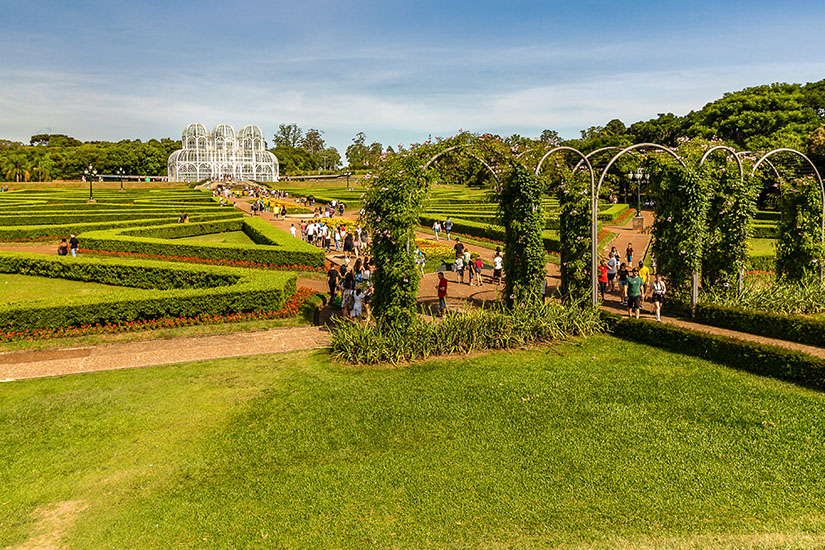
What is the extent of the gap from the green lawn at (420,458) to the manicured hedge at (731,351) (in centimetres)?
39

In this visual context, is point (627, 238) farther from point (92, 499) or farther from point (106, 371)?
point (92, 499)

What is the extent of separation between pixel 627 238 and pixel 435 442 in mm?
27600

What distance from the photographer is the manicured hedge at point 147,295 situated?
1272 centimetres

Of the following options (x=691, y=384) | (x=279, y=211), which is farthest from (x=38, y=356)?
(x=279, y=211)

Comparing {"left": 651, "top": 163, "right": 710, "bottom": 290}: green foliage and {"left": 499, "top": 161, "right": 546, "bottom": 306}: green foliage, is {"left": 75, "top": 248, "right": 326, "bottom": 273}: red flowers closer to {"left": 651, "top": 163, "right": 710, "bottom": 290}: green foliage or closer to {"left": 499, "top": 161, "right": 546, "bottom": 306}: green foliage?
{"left": 499, "top": 161, "right": 546, "bottom": 306}: green foliage

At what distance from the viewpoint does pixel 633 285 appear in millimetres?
13148

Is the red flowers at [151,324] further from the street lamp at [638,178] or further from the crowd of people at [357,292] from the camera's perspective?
the street lamp at [638,178]

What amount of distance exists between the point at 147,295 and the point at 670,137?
2529 inches

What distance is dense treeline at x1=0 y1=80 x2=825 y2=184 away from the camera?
42.1 m

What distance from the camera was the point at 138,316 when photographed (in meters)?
13.4

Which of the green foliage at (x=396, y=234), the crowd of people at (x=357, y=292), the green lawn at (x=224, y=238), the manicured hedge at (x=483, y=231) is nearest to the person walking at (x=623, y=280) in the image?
the green foliage at (x=396, y=234)

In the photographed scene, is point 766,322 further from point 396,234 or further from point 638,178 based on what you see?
point 638,178

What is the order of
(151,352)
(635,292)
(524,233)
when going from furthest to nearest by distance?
1. (635,292)
2. (524,233)
3. (151,352)

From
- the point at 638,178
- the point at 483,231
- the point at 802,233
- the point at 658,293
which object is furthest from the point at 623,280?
the point at 483,231
